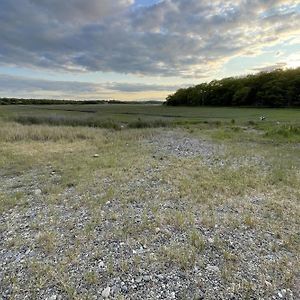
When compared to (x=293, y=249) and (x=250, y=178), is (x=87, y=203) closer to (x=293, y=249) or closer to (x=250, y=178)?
(x=293, y=249)

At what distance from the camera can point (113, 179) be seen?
25.2 ft

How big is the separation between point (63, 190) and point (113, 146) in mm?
7349

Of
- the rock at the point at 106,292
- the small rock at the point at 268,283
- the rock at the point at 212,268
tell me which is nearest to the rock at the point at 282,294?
the small rock at the point at 268,283

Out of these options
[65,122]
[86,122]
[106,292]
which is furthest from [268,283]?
[65,122]

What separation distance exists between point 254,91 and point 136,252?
6897cm

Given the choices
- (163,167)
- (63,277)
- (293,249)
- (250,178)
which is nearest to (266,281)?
(293,249)

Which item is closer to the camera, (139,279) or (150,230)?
(139,279)

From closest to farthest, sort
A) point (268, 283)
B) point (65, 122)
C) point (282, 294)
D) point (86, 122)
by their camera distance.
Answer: point (282, 294) → point (268, 283) → point (65, 122) → point (86, 122)

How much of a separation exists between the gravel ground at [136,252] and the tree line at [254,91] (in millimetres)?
59860

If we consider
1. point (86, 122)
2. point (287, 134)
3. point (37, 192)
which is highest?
point (37, 192)

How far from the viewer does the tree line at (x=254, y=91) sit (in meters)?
57.5

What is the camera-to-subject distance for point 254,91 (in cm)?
6519

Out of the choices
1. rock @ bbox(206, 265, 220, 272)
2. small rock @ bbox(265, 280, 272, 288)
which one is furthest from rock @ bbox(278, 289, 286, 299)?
rock @ bbox(206, 265, 220, 272)

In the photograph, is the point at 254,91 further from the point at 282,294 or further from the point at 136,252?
the point at 282,294
